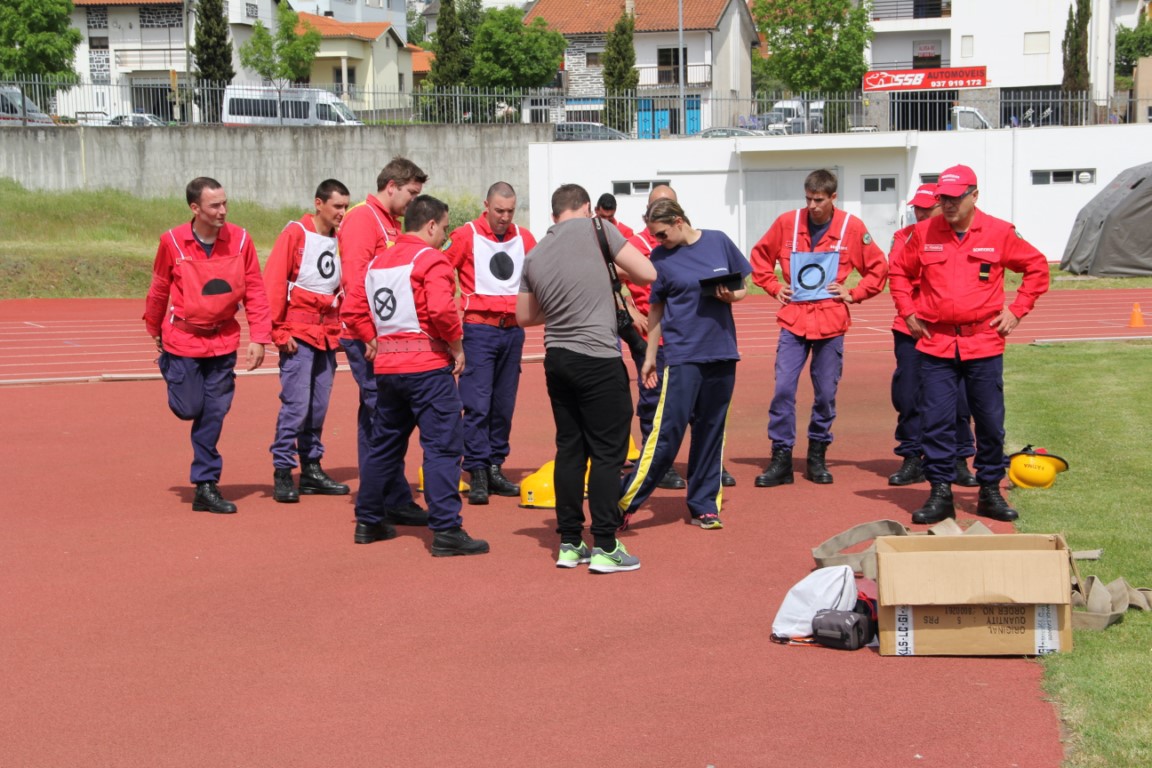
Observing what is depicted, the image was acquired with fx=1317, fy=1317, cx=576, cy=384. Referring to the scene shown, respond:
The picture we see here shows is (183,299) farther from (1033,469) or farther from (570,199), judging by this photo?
(1033,469)

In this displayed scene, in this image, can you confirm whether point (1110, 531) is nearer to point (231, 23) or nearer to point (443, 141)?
point (443, 141)

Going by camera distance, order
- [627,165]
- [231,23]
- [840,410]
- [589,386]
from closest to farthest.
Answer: [589,386] → [840,410] → [627,165] → [231,23]

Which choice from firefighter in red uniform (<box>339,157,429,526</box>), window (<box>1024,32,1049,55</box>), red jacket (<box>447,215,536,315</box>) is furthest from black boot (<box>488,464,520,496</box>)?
window (<box>1024,32,1049,55</box>)

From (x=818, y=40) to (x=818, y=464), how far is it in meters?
48.0

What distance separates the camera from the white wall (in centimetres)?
3572

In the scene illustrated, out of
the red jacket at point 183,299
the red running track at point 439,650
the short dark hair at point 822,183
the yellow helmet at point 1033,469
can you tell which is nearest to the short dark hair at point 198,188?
the red jacket at point 183,299

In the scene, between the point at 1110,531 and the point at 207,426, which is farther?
the point at 207,426

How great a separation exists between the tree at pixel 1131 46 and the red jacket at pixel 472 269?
9422cm

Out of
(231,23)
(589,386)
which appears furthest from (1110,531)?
(231,23)

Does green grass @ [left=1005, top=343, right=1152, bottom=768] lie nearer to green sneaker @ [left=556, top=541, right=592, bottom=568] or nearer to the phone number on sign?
green sneaker @ [left=556, top=541, right=592, bottom=568]

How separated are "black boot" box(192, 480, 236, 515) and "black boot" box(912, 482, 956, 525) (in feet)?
14.5

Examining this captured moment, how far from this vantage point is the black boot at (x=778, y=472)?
9266 millimetres

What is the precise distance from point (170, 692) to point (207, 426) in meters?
3.60

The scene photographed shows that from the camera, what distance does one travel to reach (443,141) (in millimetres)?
37688
